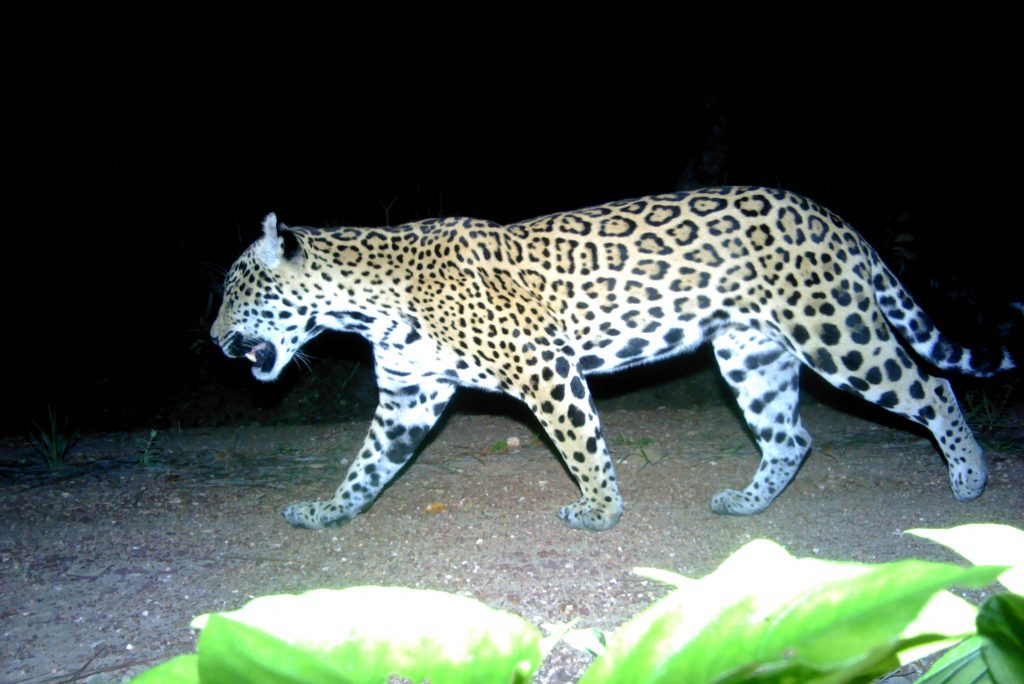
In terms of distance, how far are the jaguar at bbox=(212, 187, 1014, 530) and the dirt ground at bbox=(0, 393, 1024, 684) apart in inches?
9.8

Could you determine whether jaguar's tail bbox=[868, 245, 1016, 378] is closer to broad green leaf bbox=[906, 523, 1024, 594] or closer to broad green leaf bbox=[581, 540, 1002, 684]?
broad green leaf bbox=[906, 523, 1024, 594]

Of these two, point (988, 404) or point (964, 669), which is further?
point (988, 404)

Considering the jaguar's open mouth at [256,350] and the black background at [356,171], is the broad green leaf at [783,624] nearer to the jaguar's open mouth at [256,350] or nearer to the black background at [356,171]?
the jaguar's open mouth at [256,350]

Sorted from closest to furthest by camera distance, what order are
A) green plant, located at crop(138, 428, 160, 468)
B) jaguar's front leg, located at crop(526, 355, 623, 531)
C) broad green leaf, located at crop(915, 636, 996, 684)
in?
broad green leaf, located at crop(915, 636, 996, 684), jaguar's front leg, located at crop(526, 355, 623, 531), green plant, located at crop(138, 428, 160, 468)

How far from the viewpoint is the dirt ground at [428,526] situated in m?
3.67

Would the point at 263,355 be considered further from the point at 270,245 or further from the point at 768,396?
the point at 768,396

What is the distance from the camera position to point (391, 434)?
16.4ft

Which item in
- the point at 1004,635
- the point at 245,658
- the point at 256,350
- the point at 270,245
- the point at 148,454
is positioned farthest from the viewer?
the point at 148,454

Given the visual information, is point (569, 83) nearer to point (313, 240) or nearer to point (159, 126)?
point (159, 126)

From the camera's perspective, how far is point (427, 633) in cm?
73

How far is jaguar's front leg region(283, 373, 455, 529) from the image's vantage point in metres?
4.86

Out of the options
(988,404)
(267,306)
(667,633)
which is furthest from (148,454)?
(667,633)

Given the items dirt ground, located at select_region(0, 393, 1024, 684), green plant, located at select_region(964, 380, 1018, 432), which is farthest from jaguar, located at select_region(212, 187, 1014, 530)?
green plant, located at select_region(964, 380, 1018, 432)

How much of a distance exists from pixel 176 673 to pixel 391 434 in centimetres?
432
